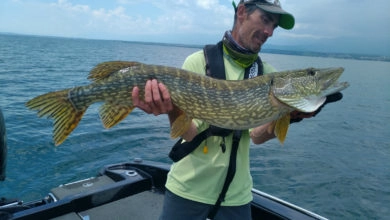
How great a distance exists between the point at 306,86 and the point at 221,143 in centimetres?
95

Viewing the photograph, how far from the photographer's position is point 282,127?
111 inches

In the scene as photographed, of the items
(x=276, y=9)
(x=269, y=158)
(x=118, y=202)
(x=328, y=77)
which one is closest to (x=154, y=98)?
(x=276, y=9)

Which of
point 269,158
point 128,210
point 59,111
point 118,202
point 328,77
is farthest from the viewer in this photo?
point 269,158

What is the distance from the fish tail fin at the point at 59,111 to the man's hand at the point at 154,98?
0.58 meters

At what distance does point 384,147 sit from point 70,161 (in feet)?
37.7

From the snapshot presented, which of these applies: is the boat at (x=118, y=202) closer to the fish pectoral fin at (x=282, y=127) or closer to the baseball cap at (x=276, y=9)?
the fish pectoral fin at (x=282, y=127)

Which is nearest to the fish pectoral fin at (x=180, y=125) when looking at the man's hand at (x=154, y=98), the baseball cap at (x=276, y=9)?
the man's hand at (x=154, y=98)

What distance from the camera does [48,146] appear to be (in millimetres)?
9109

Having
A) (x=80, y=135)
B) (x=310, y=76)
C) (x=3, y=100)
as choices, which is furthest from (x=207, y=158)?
(x=3, y=100)

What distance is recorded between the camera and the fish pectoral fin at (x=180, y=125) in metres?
2.62

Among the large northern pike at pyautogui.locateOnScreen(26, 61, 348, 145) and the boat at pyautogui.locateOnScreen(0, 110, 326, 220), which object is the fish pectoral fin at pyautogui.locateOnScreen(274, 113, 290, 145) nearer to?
the large northern pike at pyautogui.locateOnScreen(26, 61, 348, 145)

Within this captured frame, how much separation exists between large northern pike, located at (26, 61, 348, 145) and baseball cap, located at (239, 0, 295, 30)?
0.50m

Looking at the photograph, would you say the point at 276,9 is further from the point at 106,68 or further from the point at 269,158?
the point at 269,158

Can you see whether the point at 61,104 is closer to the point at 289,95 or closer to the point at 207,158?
the point at 207,158
